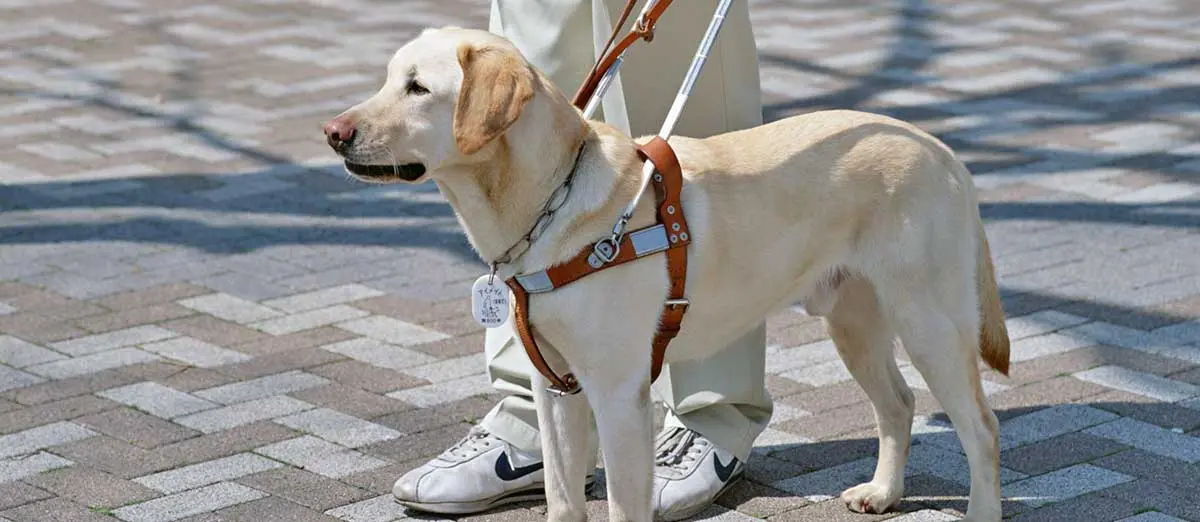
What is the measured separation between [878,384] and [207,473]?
5.82ft

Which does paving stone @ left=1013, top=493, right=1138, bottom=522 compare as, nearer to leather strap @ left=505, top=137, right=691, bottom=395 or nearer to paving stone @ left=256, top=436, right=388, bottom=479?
leather strap @ left=505, top=137, right=691, bottom=395

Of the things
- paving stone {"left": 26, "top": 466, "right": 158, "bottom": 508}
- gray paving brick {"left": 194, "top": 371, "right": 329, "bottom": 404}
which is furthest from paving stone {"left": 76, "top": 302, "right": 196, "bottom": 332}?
paving stone {"left": 26, "top": 466, "right": 158, "bottom": 508}

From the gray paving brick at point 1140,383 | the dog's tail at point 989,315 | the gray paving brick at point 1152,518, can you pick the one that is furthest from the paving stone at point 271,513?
the gray paving brick at point 1140,383

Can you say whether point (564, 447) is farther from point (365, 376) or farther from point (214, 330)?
point (214, 330)

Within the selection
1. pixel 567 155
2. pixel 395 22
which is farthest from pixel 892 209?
pixel 395 22

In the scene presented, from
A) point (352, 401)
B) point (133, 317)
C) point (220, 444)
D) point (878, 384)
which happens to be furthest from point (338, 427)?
point (878, 384)

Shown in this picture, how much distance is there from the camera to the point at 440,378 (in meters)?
5.10

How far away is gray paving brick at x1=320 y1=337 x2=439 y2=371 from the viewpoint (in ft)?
17.2

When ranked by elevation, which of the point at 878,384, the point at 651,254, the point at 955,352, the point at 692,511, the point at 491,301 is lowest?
the point at 692,511

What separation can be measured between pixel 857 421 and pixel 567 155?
5.59ft

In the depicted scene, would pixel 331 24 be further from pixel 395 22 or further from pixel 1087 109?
pixel 1087 109

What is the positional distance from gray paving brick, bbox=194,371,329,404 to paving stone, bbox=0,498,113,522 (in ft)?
2.76

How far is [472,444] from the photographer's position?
4.29 metres

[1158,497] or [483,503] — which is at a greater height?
[483,503]
